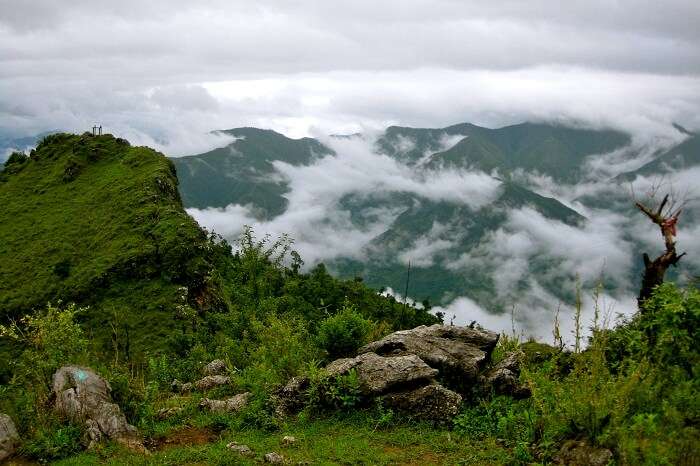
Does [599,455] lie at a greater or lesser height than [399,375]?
greater

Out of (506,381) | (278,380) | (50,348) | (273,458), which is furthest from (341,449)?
(50,348)

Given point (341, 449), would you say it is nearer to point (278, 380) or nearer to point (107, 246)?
point (278, 380)

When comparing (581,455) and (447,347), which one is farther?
(447,347)

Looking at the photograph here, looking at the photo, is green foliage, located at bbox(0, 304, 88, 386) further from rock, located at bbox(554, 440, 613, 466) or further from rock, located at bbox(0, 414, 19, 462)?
rock, located at bbox(554, 440, 613, 466)

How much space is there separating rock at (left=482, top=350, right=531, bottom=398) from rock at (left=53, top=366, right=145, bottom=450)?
8.01m

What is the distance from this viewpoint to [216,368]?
20.4 m

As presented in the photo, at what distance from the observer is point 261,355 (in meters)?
17.6

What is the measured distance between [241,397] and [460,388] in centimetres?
557

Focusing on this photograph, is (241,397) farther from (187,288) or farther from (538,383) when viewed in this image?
(187,288)

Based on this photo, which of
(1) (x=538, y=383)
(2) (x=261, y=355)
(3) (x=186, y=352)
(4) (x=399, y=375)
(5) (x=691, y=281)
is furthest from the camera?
(3) (x=186, y=352)

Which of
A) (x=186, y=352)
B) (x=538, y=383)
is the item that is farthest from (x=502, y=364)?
(x=186, y=352)

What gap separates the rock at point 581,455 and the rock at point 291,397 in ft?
22.0

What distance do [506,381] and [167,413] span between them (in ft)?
27.7

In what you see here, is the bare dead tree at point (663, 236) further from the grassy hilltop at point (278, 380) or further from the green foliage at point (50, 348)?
the green foliage at point (50, 348)
